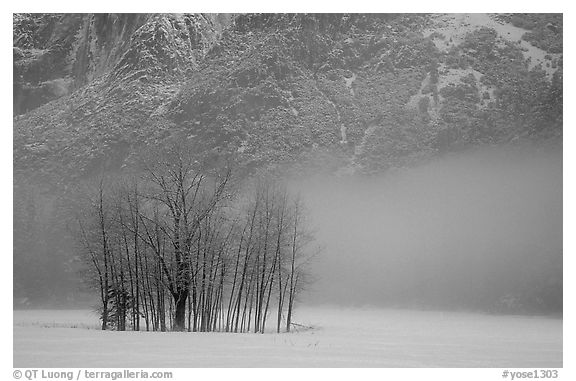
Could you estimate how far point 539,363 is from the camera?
12984 mm

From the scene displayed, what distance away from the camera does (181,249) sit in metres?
16.2

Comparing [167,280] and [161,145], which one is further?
[161,145]

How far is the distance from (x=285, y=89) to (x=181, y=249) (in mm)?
19178

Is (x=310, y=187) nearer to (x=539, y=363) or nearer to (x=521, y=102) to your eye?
(x=521, y=102)

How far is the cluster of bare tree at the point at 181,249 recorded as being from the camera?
1627 cm

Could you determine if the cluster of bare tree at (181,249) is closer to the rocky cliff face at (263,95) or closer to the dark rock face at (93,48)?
the dark rock face at (93,48)

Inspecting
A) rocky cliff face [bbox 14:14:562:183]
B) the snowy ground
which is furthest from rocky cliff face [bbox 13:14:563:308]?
the snowy ground

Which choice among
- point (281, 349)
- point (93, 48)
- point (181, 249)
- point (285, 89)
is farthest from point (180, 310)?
point (285, 89)

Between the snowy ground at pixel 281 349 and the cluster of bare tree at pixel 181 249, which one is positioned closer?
the snowy ground at pixel 281 349

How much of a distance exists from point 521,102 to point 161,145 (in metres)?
14.4

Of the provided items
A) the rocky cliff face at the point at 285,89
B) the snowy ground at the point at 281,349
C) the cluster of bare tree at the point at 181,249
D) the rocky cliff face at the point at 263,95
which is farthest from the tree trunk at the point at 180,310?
the rocky cliff face at the point at 285,89

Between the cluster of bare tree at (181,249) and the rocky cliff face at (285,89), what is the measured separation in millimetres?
8000

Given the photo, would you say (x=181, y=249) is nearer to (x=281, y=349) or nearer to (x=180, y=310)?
(x=180, y=310)
